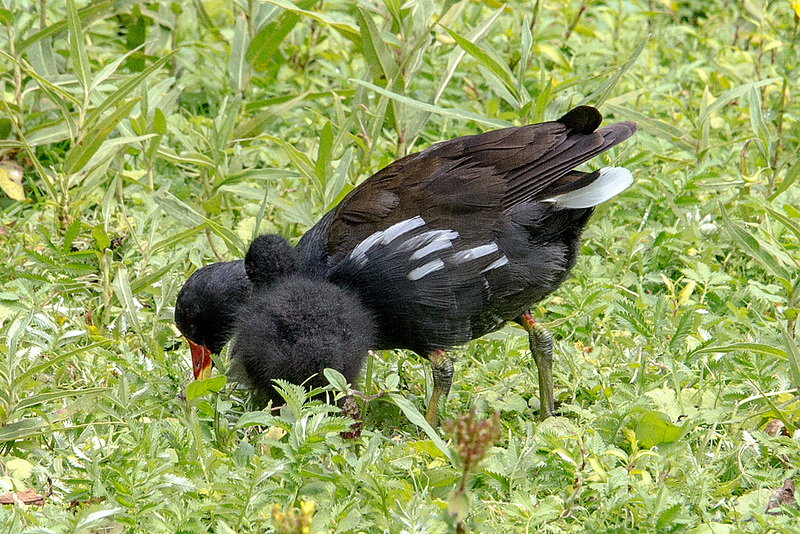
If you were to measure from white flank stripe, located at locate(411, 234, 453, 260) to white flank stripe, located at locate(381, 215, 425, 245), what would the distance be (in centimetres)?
→ 8

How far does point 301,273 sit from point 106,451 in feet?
2.74

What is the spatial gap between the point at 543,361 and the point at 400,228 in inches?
Answer: 28.4

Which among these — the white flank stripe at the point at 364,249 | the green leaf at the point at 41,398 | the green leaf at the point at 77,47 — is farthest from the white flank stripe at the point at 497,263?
the green leaf at the point at 77,47

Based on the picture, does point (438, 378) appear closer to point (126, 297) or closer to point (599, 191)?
point (599, 191)

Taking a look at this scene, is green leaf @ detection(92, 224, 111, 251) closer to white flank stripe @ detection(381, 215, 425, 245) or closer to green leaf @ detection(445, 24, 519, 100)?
white flank stripe @ detection(381, 215, 425, 245)

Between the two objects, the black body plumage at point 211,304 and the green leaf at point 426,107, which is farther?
the green leaf at point 426,107

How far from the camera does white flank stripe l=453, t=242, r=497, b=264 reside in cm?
316

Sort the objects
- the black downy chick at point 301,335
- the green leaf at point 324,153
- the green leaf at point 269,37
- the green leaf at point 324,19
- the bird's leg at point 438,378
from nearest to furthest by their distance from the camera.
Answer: the black downy chick at point 301,335, the bird's leg at point 438,378, the green leaf at point 324,153, the green leaf at point 324,19, the green leaf at point 269,37

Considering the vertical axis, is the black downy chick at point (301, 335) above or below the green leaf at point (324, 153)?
below

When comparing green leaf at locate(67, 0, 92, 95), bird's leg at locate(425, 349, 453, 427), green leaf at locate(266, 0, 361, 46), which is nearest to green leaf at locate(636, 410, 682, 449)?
bird's leg at locate(425, 349, 453, 427)

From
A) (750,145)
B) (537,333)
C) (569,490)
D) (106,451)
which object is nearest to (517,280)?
(537,333)

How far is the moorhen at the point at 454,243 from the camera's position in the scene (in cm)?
315

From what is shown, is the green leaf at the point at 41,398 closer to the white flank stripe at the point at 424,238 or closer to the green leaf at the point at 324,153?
the white flank stripe at the point at 424,238

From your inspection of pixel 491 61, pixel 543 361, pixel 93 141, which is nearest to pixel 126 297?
pixel 93 141
